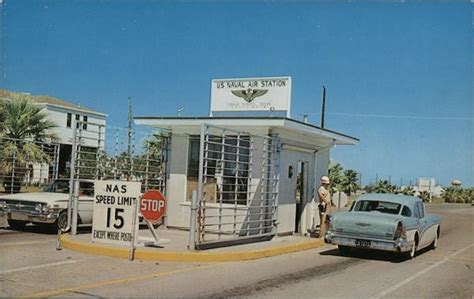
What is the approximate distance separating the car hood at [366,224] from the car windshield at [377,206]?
61 cm

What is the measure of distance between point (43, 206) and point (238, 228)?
5.18m

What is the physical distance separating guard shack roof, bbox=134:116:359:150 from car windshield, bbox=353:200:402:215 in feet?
8.93

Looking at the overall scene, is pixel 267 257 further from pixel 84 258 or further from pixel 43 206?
pixel 43 206

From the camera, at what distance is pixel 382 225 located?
41.9 feet

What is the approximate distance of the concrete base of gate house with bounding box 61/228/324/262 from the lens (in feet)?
37.9

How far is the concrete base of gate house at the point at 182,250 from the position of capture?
11.6m

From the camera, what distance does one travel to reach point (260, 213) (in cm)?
1495

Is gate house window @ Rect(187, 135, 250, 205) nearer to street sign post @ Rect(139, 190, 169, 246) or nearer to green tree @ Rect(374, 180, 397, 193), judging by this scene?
street sign post @ Rect(139, 190, 169, 246)

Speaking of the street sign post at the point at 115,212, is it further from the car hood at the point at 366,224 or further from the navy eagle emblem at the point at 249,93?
the navy eagle emblem at the point at 249,93

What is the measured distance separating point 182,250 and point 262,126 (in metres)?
4.46

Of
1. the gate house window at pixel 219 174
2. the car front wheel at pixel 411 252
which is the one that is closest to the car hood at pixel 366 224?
the car front wheel at pixel 411 252

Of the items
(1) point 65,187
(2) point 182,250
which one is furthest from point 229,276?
(1) point 65,187

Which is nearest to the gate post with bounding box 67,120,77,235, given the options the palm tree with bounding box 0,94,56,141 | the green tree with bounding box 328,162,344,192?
the palm tree with bounding box 0,94,56,141

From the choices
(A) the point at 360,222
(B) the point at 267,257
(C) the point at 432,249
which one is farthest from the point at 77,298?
(C) the point at 432,249
